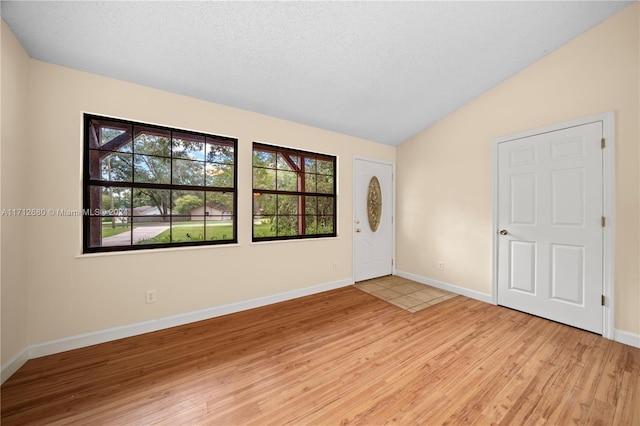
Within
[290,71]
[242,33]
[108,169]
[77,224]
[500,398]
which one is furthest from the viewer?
[290,71]

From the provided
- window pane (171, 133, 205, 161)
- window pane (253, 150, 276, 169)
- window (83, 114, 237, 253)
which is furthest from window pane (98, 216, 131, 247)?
window pane (253, 150, 276, 169)

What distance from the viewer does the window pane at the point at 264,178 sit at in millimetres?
3049

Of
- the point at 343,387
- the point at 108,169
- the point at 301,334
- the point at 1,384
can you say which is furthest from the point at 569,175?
the point at 1,384

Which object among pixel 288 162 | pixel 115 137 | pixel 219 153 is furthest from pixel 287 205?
pixel 115 137

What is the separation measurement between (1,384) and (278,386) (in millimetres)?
1908

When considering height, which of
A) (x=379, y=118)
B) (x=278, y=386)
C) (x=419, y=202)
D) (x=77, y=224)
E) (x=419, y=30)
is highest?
(x=419, y=30)

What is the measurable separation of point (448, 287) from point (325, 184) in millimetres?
2436

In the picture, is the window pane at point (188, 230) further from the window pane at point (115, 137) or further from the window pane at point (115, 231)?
the window pane at point (115, 137)

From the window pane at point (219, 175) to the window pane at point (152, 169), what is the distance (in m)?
0.39

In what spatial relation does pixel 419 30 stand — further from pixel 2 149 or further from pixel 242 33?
pixel 2 149

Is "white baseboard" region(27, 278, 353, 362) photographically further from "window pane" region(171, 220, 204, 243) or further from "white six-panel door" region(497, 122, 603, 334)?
"white six-panel door" region(497, 122, 603, 334)

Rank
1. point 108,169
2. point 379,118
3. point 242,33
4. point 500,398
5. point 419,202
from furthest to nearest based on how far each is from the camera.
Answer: point 419,202 → point 379,118 → point 108,169 → point 242,33 → point 500,398

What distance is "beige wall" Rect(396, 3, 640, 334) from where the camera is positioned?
7.00ft

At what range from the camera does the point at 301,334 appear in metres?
2.32
